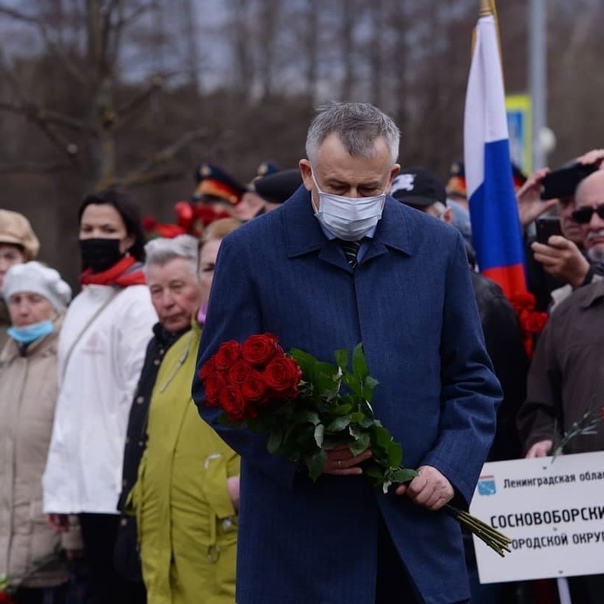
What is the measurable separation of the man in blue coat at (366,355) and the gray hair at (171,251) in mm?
2036

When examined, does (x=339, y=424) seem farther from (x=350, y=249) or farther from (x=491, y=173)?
(x=491, y=173)

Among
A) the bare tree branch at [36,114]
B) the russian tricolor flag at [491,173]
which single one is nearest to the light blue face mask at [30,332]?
the russian tricolor flag at [491,173]

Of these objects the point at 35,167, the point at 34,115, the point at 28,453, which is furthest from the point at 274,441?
the point at 35,167

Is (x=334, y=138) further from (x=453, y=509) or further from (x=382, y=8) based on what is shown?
(x=382, y=8)

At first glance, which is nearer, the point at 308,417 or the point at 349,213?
the point at 308,417

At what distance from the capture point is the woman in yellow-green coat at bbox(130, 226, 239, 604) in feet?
17.1

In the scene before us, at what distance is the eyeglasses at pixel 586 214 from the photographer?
5.52 meters

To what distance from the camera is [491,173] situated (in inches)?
250

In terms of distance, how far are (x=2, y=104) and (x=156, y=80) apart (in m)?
1.41

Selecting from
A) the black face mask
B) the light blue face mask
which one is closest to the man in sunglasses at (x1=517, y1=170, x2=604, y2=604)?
the black face mask

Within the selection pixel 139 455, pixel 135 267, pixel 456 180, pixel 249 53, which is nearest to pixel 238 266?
pixel 139 455

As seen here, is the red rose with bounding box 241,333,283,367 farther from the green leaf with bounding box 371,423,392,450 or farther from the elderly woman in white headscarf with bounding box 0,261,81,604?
the elderly woman in white headscarf with bounding box 0,261,81,604

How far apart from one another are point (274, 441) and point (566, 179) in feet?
9.19

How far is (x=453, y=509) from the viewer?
3.84 meters
